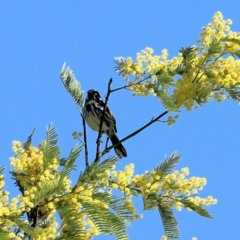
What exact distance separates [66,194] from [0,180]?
32 centimetres

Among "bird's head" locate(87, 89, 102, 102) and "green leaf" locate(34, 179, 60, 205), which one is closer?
"green leaf" locate(34, 179, 60, 205)

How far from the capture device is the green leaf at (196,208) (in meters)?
3.48

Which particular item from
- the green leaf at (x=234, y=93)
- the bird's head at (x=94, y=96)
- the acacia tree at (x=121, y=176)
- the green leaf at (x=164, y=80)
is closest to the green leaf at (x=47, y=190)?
the acacia tree at (x=121, y=176)

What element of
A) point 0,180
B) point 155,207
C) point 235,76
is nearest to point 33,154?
point 0,180

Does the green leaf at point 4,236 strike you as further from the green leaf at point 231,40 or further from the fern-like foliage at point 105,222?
the green leaf at point 231,40

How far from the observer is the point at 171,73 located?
12.4 ft

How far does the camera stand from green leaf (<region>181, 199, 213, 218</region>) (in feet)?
11.4

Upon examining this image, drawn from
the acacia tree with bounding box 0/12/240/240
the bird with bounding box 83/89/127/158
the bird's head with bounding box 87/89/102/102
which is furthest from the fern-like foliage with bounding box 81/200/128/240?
the bird's head with bounding box 87/89/102/102

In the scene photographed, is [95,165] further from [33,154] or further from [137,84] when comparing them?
[137,84]

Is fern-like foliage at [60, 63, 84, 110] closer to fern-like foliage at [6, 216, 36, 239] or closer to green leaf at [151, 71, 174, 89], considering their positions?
green leaf at [151, 71, 174, 89]

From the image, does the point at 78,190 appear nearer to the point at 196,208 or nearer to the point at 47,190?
the point at 47,190

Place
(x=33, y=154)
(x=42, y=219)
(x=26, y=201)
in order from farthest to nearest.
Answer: (x=33, y=154) < (x=42, y=219) < (x=26, y=201)

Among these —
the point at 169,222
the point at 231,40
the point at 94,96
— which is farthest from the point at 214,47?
the point at 94,96

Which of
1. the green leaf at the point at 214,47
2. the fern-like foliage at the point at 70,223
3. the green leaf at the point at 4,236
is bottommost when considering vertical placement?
the green leaf at the point at 4,236
